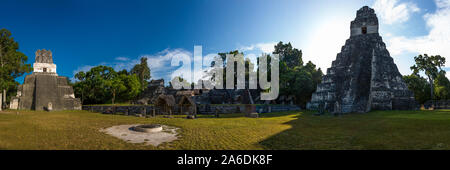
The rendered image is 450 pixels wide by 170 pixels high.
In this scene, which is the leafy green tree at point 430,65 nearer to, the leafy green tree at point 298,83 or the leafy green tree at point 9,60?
the leafy green tree at point 298,83

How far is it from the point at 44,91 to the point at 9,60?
6.78 meters

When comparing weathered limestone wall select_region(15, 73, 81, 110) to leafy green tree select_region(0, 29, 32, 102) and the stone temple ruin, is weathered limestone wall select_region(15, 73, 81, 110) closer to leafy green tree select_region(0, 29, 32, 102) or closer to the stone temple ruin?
leafy green tree select_region(0, 29, 32, 102)

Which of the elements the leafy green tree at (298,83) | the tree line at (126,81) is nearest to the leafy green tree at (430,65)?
the tree line at (126,81)

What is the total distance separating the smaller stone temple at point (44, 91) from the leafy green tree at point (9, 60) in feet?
5.48

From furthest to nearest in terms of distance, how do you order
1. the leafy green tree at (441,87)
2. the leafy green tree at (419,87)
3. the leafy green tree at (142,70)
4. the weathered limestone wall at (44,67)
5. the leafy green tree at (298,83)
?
1. the leafy green tree at (142,70)
2. the leafy green tree at (419,87)
3. the leafy green tree at (298,83)
4. the leafy green tree at (441,87)
5. the weathered limestone wall at (44,67)

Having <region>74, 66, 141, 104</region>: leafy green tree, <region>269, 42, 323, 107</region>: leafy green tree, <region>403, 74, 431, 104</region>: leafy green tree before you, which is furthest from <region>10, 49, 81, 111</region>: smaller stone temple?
<region>403, 74, 431, 104</region>: leafy green tree

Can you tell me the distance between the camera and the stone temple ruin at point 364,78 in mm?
21719

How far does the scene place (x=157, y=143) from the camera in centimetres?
710

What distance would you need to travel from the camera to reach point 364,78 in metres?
24.4

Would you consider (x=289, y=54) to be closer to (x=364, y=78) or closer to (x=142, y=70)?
(x=364, y=78)

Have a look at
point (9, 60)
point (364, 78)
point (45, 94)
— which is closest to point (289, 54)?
point (364, 78)

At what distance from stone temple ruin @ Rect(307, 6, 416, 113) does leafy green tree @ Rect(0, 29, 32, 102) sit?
41.0 m
